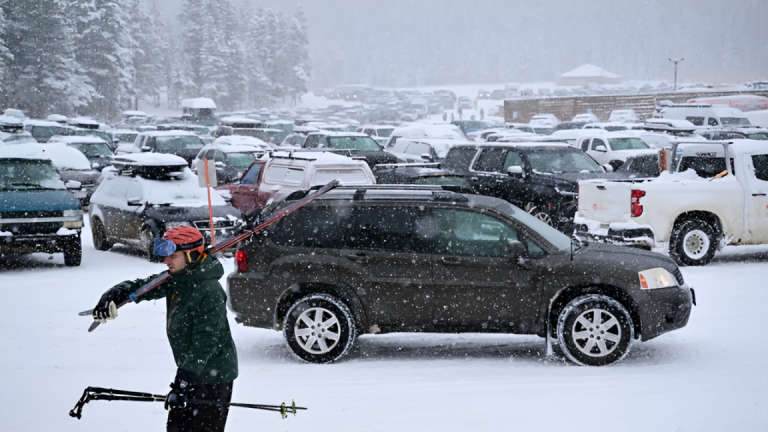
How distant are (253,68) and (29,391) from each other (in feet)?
341

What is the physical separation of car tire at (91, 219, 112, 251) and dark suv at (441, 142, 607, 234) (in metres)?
7.59

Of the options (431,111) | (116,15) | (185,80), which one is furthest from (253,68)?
(116,15)

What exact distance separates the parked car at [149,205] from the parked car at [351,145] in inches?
393

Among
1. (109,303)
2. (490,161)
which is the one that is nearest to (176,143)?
(490,161)

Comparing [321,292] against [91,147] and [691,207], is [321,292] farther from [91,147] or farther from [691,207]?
[91,147]

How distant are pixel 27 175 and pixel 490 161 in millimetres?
9432

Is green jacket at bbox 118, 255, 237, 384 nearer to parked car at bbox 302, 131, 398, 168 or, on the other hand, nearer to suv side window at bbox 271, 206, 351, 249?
suv side window at bbox 271, 206, 351, 249

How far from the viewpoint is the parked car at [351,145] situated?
2650 cm

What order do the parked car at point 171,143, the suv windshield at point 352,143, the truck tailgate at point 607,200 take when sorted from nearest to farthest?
the truck tailgate at point 607,200
the suv windshield at point 352,143
the parked car at point 171,143

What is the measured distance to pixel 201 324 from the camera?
5016 mm

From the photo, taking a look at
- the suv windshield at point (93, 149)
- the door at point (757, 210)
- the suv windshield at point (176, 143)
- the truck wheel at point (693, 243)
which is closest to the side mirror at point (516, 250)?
the truck wheel at point (693, 243)

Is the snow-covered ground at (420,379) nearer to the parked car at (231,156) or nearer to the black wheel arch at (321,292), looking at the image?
the black wheel arch at (321,292)

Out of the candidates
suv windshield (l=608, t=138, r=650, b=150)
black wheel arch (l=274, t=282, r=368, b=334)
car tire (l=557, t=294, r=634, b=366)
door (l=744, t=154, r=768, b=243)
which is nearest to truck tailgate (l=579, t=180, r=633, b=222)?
door (l=744, t=154, r=768, b=243)

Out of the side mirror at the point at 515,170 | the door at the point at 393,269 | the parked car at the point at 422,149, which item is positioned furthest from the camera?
the parked car at the point at 422,149
